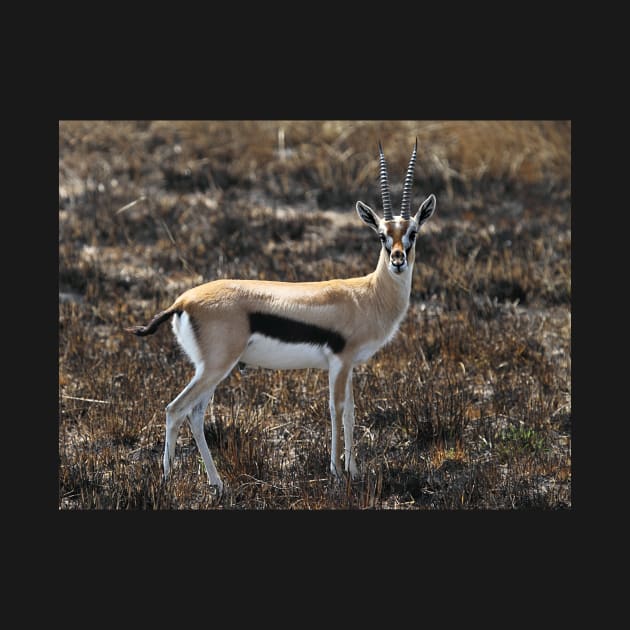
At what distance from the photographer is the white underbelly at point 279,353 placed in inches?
348

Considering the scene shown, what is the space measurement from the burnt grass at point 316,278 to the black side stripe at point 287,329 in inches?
48.7

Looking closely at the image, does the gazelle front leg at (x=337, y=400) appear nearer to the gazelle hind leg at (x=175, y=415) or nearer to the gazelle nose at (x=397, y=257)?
the gazelle nose at (x=397, y=257)

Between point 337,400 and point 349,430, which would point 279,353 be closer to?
point 337,400

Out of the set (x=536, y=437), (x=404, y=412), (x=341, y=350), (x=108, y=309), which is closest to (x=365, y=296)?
(x=341, y=350)

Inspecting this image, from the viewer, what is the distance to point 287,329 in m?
8.84

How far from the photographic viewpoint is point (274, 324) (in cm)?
882

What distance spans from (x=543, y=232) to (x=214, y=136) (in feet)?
23.1

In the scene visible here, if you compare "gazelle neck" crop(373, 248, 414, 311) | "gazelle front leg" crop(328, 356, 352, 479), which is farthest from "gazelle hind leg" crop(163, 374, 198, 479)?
"gazelle neck" crop(373, 248, 414, 311)

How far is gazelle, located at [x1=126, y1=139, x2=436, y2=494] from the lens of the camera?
8703 mm

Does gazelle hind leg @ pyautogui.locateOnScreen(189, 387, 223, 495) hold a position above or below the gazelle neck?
below

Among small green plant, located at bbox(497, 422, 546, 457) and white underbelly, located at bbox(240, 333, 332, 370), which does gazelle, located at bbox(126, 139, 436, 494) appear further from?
small green plant, located at bbox(497, 422, 546, 457)

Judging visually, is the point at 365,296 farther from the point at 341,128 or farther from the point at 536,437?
the point at 341,128

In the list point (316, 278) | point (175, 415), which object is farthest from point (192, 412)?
point (316, 278)

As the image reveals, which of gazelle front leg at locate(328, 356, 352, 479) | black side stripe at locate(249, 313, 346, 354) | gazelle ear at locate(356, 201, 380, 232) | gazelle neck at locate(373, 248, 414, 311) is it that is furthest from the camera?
gazelle neck at locate(373, 248, 414, 311)
